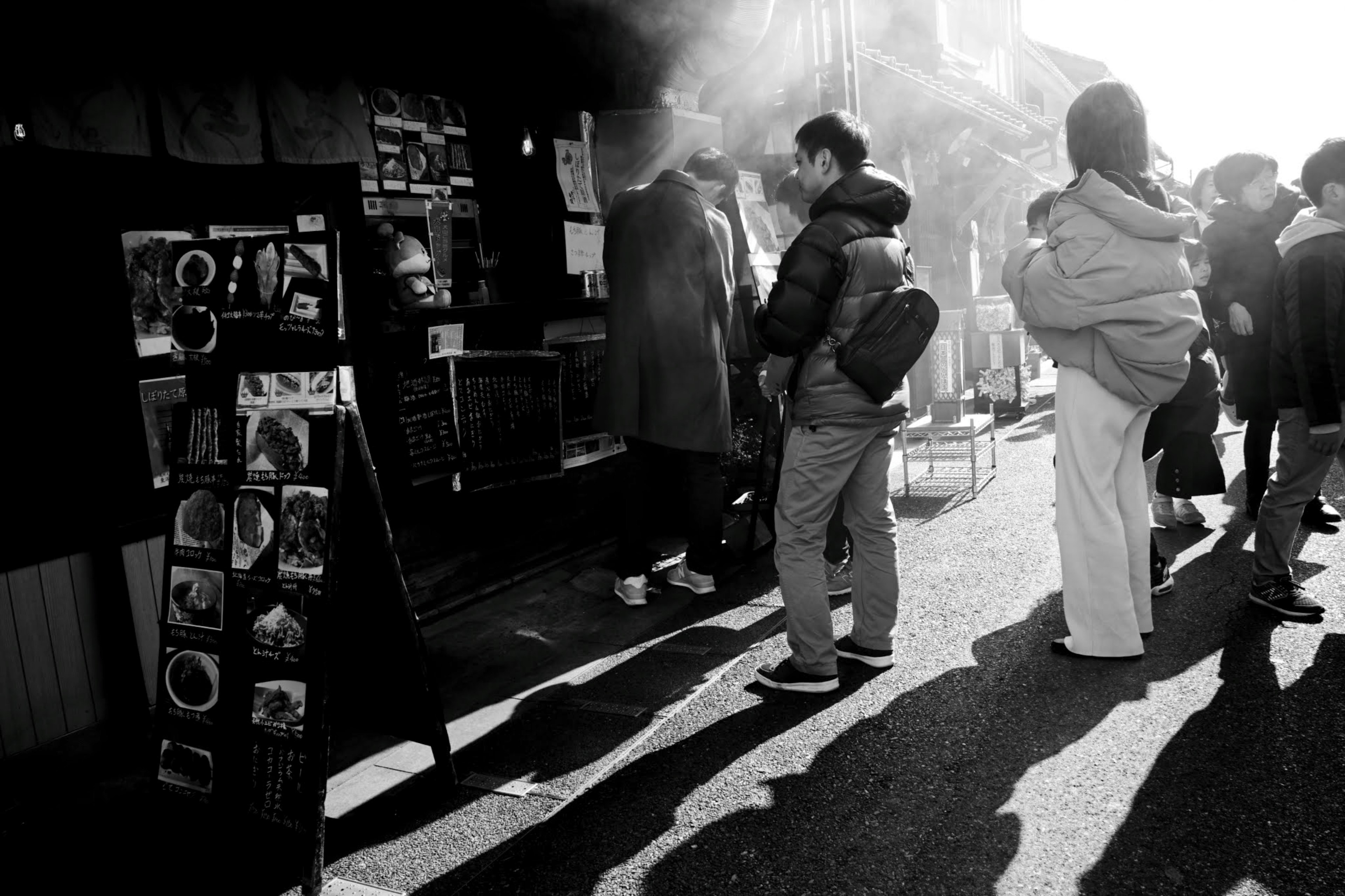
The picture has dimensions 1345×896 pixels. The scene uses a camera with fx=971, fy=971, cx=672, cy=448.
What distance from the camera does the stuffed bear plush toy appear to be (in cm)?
528

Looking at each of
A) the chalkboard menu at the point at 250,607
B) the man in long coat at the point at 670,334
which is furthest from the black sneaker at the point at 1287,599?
the chalkboard menu at the point at 250,607

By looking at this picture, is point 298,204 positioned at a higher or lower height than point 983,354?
higher

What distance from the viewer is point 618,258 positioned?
5355 millimetres

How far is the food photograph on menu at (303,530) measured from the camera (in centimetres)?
302

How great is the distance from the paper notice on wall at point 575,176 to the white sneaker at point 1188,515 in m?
4.34

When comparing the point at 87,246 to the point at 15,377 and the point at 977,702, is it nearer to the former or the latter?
the point at 15,377

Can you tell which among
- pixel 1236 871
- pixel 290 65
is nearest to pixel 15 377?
pixel 290 65

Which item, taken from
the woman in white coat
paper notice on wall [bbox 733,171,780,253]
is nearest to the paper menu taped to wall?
paper notice on wall [bbox 733,171,780,253]

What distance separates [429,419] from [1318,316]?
14.3ft

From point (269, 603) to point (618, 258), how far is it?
9.57 feet

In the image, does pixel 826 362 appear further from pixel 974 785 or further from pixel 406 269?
pixel 406 269

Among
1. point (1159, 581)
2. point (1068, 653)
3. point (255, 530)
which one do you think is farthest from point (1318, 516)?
point (255, 530)

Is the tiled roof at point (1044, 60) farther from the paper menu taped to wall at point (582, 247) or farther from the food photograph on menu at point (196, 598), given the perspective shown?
the food photograph on menu at point (196, 598)

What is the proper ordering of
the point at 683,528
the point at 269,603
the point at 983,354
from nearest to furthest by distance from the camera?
the point at 269,603 → the point at 683,528 → the point at 983,354
